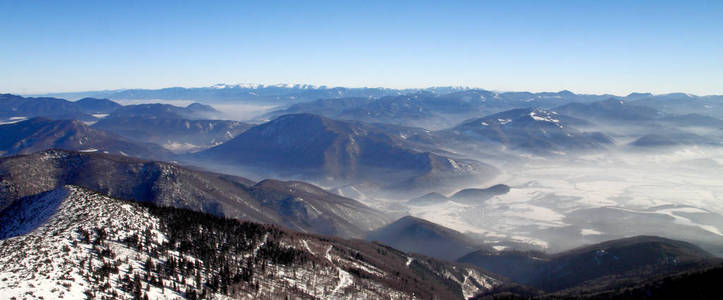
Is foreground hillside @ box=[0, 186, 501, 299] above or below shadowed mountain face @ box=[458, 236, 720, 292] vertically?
above

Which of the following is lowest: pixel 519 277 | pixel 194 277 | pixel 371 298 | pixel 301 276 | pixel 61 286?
pixel 519 277

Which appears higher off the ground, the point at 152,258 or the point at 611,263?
the point at 152,258

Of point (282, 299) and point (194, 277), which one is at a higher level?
point (194, 277)

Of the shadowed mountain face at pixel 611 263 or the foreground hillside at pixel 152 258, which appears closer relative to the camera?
the foreground hillside at pixel 152 258

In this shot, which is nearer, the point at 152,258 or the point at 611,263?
the point at 152,258

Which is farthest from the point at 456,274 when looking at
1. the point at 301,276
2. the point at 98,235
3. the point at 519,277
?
the point at 98,235

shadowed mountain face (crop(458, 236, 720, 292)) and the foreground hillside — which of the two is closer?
the foreground hillside

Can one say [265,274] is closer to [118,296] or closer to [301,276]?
[301,276]

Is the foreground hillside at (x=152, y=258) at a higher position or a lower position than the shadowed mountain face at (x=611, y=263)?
higher
